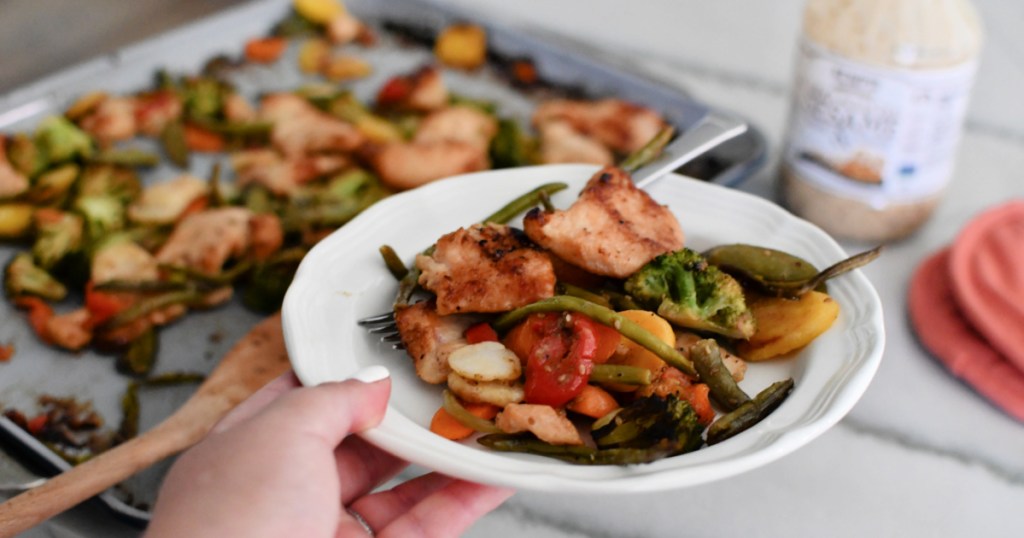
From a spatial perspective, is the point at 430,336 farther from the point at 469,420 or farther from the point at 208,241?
the point at 208,241

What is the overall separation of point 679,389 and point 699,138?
58cm

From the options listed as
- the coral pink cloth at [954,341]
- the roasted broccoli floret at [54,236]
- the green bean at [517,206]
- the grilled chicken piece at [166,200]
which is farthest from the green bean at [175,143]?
the coral pink cloth at [954,341]

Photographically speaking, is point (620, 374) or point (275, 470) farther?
point (620, 374)

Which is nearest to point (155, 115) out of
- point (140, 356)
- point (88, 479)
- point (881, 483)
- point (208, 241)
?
point (208, 241)

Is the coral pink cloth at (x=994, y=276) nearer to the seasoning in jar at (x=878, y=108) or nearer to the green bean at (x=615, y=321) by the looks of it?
the seasoning in jar at (x=878, y=108)

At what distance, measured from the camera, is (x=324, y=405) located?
3.32 ft

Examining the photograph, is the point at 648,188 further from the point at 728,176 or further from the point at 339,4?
the point at 339,4

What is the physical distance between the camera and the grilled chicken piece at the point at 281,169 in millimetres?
2012

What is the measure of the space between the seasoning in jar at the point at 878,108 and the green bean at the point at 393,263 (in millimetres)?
904

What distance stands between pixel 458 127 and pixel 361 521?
1167 mm

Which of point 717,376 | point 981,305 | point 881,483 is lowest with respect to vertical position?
point 881,483

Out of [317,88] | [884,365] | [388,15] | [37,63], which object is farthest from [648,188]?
[37,63]

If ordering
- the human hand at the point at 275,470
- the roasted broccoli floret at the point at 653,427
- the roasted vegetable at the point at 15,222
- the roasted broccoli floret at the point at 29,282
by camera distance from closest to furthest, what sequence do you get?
the human hand at the point at 275,470 → the roasted broccoli floret at the point at 653,427 → the roasted broccoli floret at the point at 29,282 → the roasted vegetable at the point at 15,222

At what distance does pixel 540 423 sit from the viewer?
1083 mm
